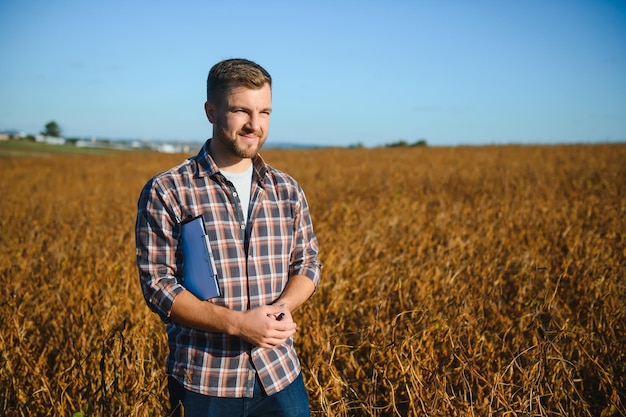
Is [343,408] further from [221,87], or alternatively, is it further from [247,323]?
[221,87]

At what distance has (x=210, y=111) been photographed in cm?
143

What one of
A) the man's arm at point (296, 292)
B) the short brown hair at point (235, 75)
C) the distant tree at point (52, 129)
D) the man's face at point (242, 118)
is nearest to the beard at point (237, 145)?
the man's face at point (242, 118)

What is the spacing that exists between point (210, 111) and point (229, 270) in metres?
0.49

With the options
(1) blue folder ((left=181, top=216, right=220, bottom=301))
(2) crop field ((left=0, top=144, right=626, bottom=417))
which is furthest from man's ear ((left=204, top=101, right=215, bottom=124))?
(2) crop field ((left=0, top=144, right=626, bottom=417))

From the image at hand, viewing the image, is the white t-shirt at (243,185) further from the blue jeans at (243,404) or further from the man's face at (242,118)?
the blue jeans at (243,404)

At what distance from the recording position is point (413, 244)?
14.4 ft

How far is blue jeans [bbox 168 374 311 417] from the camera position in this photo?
54.2 inches

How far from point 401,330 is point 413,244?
175cm

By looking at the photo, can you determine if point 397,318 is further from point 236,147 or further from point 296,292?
point 236,147

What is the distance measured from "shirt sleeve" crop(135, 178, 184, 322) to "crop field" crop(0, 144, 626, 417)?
21.0 inches

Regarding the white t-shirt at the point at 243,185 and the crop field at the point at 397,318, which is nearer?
the white t-shirt at the point at 243,185

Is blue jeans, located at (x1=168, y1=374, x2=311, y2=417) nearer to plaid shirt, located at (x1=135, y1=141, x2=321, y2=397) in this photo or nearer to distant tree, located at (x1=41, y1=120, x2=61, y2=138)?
plaid shirt, located at (x1=135, y1=141, x2=321, y2=397)

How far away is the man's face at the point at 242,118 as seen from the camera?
4.47 ft

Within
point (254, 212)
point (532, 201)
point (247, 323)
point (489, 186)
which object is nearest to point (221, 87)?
point (254, 212)
